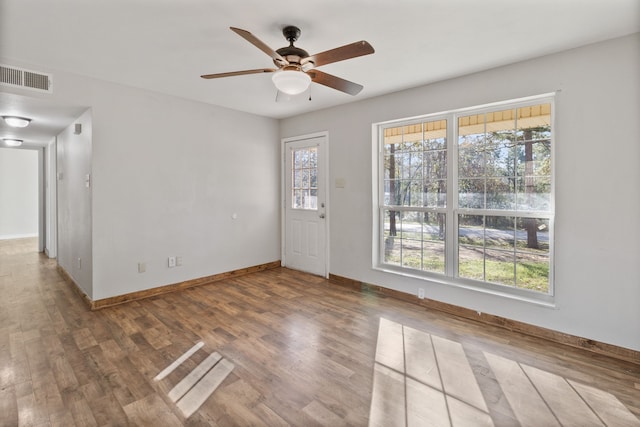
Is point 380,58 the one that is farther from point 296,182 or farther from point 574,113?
point 296,182

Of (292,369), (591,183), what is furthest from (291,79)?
(591,183)

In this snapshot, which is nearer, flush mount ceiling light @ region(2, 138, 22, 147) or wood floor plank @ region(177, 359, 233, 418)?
wood floor plank @ region(177, 359, 233, 418)

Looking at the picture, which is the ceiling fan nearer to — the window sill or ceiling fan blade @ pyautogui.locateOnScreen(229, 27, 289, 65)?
ceiling fan blade @ pyautogui.locateOnScreen(229, 27, 289, 65)

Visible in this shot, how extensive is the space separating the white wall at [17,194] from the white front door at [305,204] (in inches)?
289

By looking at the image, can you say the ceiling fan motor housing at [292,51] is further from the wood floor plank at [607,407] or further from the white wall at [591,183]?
the wood floor plank at [607,407]

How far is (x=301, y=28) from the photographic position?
91.1 inches

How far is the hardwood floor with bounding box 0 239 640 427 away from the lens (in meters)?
1.84

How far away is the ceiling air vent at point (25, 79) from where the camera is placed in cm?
281

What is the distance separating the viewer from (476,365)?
2.36m

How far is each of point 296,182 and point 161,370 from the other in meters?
3.44

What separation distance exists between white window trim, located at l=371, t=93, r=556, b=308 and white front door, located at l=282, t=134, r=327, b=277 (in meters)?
0.88

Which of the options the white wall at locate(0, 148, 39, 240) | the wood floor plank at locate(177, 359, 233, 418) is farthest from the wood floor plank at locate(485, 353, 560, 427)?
the white wall at locate(0, 148, 39, 240)

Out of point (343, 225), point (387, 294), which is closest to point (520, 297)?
point (387, 294)

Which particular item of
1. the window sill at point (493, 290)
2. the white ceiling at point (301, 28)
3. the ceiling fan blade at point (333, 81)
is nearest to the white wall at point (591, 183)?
the window sill at point (493, 290)
